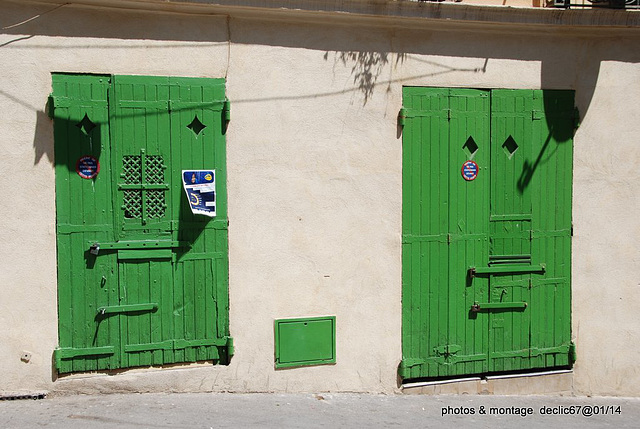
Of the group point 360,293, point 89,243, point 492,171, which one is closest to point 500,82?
point 492,171

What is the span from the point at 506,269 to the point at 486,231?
424 mm

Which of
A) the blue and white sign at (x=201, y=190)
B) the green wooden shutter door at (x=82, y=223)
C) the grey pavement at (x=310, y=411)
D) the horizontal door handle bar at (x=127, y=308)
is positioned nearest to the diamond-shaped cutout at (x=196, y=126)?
the blue and white sign at (x=201, y=190)

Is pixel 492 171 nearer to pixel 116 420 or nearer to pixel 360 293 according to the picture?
pixel 360 293

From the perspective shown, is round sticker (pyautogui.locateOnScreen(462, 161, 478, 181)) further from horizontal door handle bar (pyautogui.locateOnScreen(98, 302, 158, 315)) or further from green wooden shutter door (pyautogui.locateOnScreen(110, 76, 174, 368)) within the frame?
horizontal door handle bar (pyautogui.locateOnScreen(98, 302, 158, 315))

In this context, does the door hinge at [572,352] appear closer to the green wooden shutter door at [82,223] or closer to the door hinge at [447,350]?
the door hinge at [447,350]

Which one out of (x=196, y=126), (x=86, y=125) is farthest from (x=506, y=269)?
(x=86, y=125)

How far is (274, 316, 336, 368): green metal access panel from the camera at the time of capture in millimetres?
6051

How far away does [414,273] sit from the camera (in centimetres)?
634

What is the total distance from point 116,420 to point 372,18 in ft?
13.1

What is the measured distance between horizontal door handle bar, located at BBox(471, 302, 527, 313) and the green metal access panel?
1.40 metres

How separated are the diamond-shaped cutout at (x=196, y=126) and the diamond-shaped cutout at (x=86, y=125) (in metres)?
0.78

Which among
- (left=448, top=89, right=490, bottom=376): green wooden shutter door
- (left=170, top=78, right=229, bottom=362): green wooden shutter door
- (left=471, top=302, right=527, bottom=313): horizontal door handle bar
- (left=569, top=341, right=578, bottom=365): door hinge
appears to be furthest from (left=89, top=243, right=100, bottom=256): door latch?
(left=569, top=341, right=578, bottom=365): door hinge

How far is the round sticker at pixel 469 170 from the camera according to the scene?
6.41 metres

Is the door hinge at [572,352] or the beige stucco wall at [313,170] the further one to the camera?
the door hinge at [572,352]
